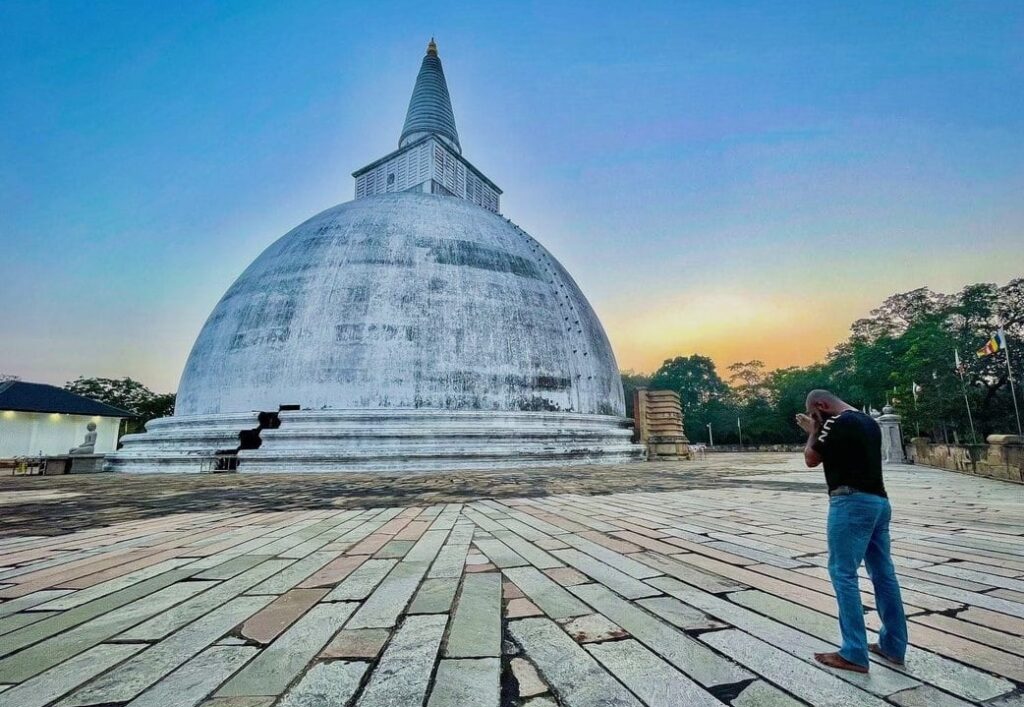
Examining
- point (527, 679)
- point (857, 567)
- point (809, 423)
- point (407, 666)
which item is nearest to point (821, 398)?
point (809, 423)

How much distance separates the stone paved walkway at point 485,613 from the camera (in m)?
1.73

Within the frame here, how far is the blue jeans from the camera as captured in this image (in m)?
1.92

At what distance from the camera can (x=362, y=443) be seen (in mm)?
15477

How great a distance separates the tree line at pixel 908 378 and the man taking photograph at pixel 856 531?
97.8 ft

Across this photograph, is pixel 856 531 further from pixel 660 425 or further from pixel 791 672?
pixel 660 425

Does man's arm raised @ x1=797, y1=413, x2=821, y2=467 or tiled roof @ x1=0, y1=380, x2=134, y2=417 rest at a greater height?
tiled roof @ x1=0, y1=380, x2=134, y2=417

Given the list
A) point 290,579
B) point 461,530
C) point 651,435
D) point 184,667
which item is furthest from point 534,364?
point 184,667

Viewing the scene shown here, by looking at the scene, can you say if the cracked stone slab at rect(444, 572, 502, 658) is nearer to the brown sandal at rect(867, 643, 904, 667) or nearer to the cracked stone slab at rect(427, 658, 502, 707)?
the cracked stone slab at rect(427, 658, 502, 707)

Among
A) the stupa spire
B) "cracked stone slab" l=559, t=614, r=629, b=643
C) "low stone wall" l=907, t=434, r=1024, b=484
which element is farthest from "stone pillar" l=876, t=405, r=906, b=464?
the stupa spire

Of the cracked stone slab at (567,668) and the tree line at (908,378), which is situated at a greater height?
the tree line at (908,378)

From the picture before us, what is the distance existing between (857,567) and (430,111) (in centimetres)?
3483

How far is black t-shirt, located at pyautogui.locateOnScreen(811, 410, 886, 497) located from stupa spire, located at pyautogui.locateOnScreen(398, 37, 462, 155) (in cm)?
3184

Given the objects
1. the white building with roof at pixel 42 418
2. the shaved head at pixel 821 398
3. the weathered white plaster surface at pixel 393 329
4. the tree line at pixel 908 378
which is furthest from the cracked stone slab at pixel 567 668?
the white building with roof at pixel 42 418

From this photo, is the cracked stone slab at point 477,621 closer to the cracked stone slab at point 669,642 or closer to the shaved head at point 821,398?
the cracked stone slab at point 669,642
